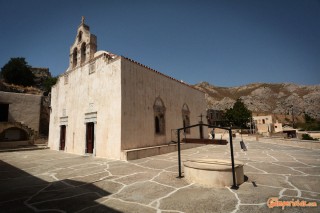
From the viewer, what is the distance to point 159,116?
530 inches

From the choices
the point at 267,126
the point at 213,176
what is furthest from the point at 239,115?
the point at 213,176

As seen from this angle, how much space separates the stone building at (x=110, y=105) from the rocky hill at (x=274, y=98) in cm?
9239

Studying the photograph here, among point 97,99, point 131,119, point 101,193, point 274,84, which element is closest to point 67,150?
point 97,99

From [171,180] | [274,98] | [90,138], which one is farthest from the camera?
[274,98]

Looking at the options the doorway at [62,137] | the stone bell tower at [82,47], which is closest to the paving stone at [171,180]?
the stone bell tower at [82,47]

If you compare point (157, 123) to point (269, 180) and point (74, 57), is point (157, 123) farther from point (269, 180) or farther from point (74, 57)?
point (269, 180)

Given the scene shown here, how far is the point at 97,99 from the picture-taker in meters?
11.5

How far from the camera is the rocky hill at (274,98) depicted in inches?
3795

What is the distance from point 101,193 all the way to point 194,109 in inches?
592

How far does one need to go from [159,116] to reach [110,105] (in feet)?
13.8

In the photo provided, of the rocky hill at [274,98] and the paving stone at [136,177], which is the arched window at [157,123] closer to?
the paving stone at [136,177]

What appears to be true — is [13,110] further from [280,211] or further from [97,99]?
[280,211]

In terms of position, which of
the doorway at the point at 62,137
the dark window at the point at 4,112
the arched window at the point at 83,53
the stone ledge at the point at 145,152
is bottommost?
the stone ledge at the point at 145,152

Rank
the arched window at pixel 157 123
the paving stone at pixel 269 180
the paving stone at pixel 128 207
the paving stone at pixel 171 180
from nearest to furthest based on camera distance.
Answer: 1. the paving stone at pixel 128 207
2. the paving stone at pixel 269 180
3. the paving stone at pixel 171 180
4. the arched window at pixel 157 123
